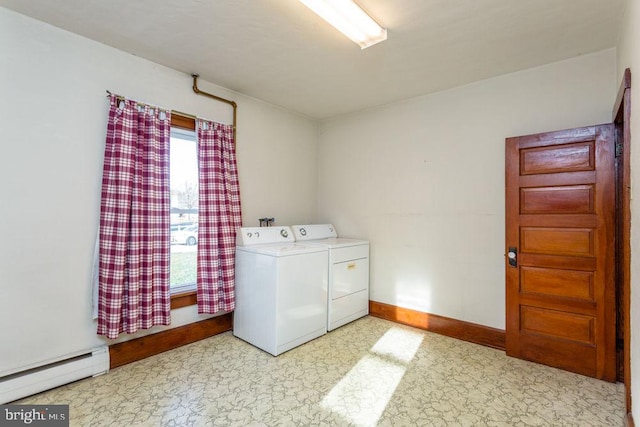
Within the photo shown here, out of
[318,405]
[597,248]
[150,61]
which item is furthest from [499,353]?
[150,61]

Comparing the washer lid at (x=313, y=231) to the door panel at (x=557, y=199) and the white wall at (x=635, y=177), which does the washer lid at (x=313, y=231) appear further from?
the white wall at (x=635, y=177)

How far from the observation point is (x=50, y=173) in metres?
2.20

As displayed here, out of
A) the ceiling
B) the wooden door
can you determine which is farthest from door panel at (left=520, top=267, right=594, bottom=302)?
the ceiling

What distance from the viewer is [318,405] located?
6.54 ft

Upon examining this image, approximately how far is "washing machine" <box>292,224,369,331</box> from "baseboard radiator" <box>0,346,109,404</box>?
200cm

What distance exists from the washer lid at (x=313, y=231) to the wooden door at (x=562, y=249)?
2.04 metres

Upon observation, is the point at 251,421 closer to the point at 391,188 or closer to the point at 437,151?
the point at 391,188

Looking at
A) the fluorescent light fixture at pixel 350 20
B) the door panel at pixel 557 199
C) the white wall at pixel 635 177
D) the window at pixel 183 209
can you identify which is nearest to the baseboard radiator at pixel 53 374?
the window at pixel 183 209

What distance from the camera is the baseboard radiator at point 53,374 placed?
199 centimetres

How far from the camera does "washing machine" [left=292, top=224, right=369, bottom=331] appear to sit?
323 cm

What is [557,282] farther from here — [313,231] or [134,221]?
[134,221]

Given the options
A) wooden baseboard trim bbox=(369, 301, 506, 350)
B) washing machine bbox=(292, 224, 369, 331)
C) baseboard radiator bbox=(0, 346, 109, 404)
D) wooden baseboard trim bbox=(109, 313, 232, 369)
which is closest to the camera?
baseboard radiator bbox=(0, 346, 109, 404)

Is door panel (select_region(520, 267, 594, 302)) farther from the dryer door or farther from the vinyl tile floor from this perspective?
the dryer door

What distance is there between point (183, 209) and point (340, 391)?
84.5 inches
